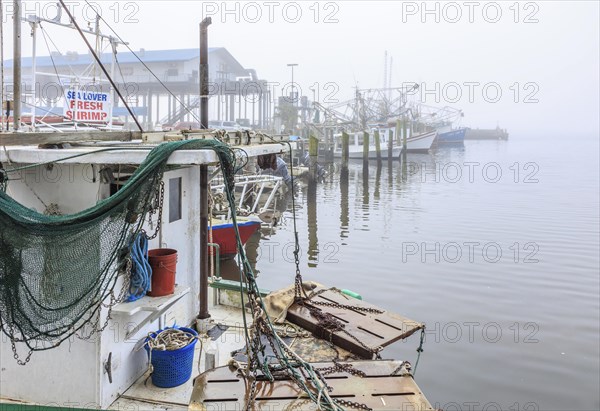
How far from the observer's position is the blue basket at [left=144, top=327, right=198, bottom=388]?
196 inches

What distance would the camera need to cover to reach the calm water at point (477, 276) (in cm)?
806

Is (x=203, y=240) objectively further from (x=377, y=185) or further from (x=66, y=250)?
(x=377, y=185)

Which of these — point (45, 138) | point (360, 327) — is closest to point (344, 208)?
point (360, 327)

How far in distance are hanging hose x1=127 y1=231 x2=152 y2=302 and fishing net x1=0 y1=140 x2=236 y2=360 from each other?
1.69 feet

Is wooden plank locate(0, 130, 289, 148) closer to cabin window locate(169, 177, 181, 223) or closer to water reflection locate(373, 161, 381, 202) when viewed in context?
cabin window locate(169, 177, 181, 223)

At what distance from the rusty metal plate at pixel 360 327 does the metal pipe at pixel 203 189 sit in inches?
50.0

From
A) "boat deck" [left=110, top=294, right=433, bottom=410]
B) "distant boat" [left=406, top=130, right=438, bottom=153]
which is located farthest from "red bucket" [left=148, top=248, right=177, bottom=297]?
"distant boat" [left=406, top=130, right=438, bottom=153]

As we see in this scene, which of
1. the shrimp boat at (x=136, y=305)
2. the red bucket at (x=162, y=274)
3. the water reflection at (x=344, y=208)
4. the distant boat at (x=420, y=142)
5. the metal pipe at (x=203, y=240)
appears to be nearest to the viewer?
the shrimp boat at (x=136, y=305)

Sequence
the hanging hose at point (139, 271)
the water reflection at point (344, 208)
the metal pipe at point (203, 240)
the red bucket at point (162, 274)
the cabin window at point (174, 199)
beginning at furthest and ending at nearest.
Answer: the water reflection at point (344, 208) < the metal pipe at point (203, 240) < the cabin window at point (174, 199) < the red bucket at point (162, 274) < the hanging hose at point (139, 271)

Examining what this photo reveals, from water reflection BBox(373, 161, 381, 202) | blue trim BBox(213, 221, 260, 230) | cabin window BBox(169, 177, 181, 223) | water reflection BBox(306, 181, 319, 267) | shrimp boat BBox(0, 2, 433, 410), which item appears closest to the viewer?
shrimp boat BBox(0, 2, 433, 410)

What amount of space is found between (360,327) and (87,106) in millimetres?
5596

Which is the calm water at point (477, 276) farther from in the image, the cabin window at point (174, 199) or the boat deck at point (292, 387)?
the cabin window at point (174, 199)

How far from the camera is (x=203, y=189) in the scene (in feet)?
20.5

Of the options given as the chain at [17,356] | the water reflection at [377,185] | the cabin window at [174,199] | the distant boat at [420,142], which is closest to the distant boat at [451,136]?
the distant boat at [420,142]
